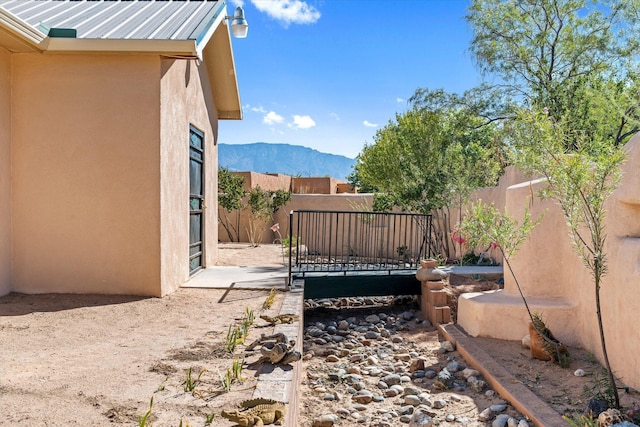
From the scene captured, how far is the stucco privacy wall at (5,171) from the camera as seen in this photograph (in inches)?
233

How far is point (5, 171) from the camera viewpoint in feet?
19.7

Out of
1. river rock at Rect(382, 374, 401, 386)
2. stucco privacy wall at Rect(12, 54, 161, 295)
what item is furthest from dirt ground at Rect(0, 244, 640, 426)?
river rock at Rect(382, 374, 401, 386)

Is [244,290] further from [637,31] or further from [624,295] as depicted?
[637,31]

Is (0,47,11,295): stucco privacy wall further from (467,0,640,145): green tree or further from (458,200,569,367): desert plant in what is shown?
(467,0,640,145): green tree

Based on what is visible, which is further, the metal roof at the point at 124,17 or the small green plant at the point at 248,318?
the metal roof at the point at 124,17

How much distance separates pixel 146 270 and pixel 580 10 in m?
14.9

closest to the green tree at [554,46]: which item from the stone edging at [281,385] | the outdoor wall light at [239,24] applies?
the outdoor wall light at [239,24]

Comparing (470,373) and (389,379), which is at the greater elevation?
(470,373)

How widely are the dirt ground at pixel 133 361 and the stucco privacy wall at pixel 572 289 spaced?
267 millimetres

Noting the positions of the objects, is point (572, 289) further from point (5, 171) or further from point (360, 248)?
point (5, 171)

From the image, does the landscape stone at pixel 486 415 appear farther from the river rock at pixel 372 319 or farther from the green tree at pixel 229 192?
the green tree at pixel 229 192

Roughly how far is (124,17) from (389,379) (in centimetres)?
616

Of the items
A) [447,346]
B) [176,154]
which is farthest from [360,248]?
[176,154]

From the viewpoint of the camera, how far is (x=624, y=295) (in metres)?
4.28
